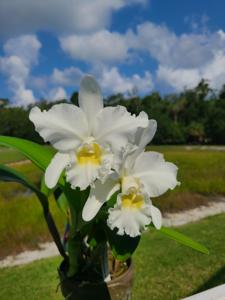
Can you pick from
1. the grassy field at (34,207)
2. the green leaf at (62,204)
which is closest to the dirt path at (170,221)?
the grassy field at (34,207)

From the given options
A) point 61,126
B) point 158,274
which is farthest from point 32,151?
point 158,274

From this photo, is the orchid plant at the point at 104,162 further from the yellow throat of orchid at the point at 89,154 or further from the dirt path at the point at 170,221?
the dirt path at the point at 170,221

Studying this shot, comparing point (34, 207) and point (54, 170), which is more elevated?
point (54, 170)

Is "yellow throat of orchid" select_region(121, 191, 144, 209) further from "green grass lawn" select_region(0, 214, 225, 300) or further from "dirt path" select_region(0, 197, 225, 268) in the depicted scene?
"dirt path" select_region(0, 197, 225, 268)

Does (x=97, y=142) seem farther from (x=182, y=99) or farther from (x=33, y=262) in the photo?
(x=182, y=99)

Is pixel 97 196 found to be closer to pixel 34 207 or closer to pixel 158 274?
pixel 158 274

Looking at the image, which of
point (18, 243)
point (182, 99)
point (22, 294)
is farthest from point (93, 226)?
point (182, 99)

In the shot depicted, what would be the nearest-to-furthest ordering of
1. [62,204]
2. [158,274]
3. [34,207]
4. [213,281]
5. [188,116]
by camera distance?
[62,204]
[213,281]
[158,274]
[34,207]
[188,116]
